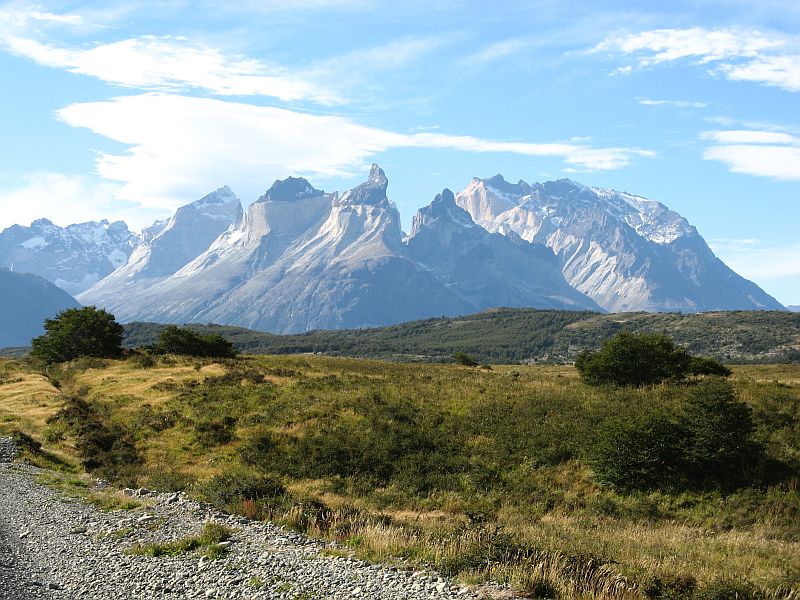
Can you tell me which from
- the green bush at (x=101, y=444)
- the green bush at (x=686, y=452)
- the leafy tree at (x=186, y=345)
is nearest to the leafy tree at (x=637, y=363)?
the green bush at (x=686, y=452)

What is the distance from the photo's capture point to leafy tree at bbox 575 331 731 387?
167ft

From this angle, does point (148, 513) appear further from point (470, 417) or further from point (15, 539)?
point (470, 417)

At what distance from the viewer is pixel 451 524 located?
22.1 meters

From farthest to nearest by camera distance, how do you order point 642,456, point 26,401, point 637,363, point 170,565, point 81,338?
point 81,338 → point 26,401 → point 637,363 → point 642,456 → point 170,565

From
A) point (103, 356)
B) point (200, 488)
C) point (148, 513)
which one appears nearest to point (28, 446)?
point (200, 488)

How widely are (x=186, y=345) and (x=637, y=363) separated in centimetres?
5509

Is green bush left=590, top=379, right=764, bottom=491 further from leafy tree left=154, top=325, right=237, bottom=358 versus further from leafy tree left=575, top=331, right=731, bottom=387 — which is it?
leafy tree left=154, top=325, right=237, bottom=358

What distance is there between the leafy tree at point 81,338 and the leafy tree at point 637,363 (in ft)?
185

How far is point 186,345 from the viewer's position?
3236 inches

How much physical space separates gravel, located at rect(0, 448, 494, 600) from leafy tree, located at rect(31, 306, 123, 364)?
6042cm

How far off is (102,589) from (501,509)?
16390mm

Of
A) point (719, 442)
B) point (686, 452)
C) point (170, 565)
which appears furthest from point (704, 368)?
point (170, 565)

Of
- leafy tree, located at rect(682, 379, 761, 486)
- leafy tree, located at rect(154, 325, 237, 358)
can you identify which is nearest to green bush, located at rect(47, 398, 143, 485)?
leafy tree, located at rect(682, 379, 761, 486)

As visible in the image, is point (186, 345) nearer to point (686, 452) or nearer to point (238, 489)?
point (238, 489)
